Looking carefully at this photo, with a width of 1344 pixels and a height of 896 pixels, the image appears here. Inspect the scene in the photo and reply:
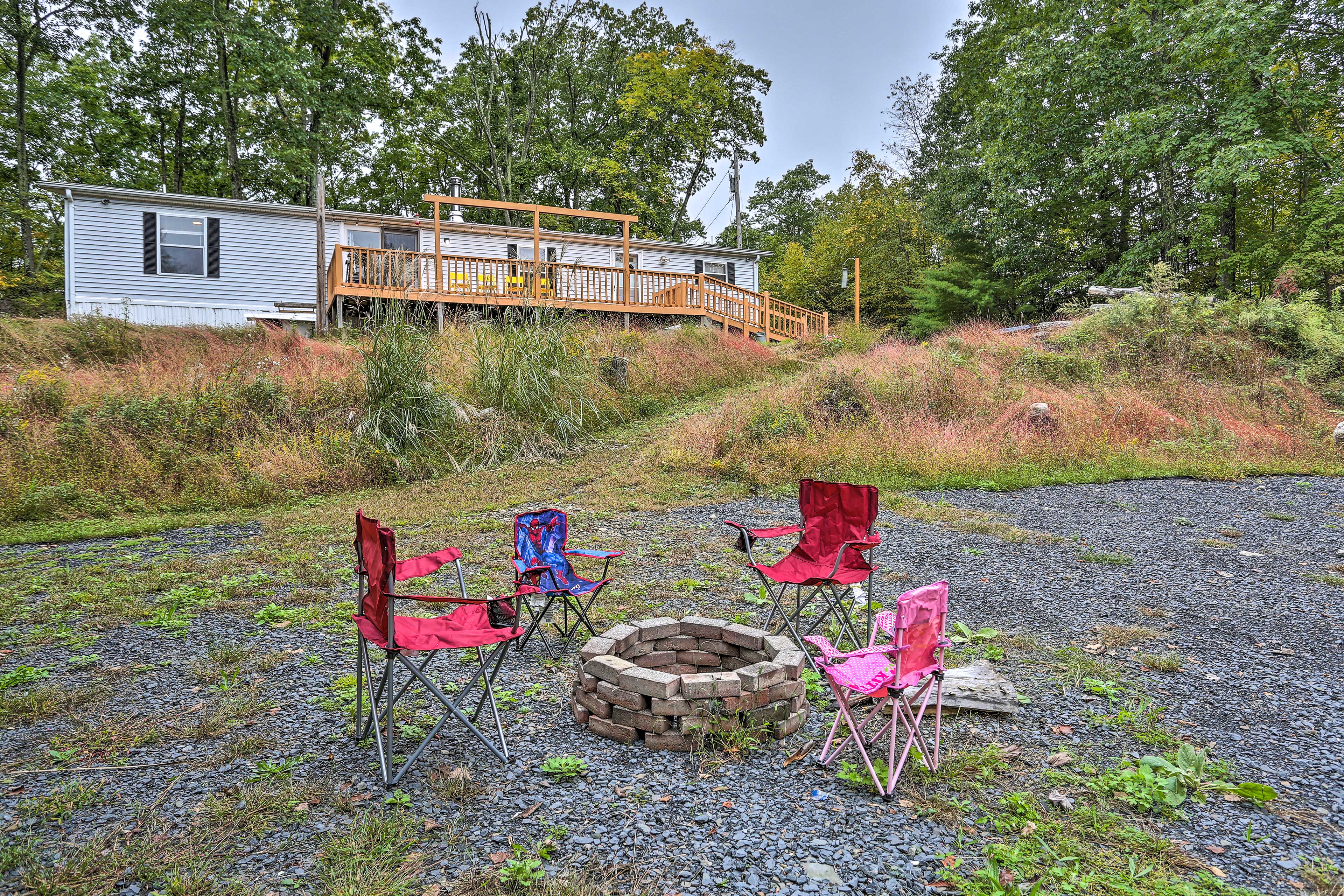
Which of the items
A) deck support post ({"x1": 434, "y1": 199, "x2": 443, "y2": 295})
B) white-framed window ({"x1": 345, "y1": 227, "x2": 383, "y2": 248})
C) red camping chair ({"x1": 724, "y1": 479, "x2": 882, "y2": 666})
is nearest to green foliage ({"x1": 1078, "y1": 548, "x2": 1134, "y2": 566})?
red camping chair ({"x1": 724, "y1": 479, "x2": 882, "y2": 666})

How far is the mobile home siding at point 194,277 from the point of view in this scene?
13805 mm

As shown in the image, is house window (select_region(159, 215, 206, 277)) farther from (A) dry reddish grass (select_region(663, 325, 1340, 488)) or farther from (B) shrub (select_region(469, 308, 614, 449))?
(A) dry reddish grass (select_region(663, 325, 1340, 488))

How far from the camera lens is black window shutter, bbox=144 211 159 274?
14.3 meters

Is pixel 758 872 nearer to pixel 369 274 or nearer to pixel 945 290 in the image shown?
pixel 369 274

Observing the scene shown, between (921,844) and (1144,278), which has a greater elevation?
(1144,278)

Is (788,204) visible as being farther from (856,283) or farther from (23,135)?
(23,135)

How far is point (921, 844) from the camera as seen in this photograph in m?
1.98

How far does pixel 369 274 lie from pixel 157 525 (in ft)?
28.4

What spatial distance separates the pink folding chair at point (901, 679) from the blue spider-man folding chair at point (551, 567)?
126cm

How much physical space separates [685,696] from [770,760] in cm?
37

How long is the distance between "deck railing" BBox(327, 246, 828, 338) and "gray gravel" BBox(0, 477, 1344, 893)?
7863mm

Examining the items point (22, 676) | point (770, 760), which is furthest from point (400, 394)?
point (770, 760)

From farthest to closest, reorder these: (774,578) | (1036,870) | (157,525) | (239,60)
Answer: (239,60), (157,525), (774,578), (1036,870)

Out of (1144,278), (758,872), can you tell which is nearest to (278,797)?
(758,872)
